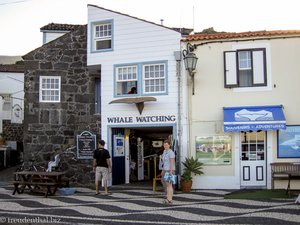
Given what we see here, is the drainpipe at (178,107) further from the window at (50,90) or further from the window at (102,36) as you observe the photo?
the window at (50,90)

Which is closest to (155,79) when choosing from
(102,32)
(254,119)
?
(102,32)

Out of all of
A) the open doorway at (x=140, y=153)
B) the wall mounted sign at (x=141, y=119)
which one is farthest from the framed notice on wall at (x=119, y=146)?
the wall mounted sign at (x=141, y=119)

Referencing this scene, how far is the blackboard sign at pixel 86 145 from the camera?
717 inches

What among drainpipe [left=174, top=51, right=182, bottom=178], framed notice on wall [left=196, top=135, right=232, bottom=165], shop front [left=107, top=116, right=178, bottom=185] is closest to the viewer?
framed notice on wall [left=196, top=135, right=232, bottom=165]

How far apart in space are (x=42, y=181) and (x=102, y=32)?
6.60 m

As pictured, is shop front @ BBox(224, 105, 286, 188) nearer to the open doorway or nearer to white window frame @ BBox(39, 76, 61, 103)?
the open doorway

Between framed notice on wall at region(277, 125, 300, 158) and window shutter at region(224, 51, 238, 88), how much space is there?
2.36 meters

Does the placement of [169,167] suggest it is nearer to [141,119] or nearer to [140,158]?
[141,119]

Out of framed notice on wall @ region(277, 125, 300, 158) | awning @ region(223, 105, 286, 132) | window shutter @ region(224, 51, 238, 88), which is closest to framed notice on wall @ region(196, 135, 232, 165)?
awning @ region(223, 105, 286, 132)

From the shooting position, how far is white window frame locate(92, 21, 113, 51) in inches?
709

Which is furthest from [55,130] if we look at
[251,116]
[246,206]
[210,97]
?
[246,206]

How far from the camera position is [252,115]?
1568cm

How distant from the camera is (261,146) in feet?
52.6

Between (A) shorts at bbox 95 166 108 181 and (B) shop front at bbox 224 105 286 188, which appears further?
(B) shop front at bbox 224 105 286 188
